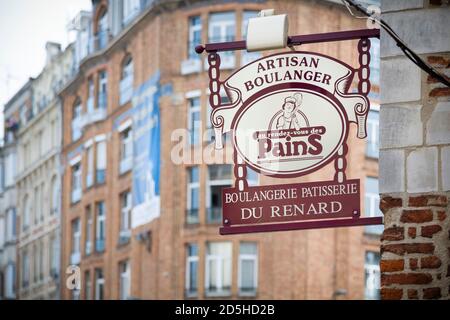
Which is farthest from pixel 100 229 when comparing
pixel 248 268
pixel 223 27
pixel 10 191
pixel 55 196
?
pixel 223 27

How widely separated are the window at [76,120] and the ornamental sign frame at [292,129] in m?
29.0

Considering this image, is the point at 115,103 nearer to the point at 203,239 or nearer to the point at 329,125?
the point at 203,239

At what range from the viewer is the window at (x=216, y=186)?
29859 millimetres

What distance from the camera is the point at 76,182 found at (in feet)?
115

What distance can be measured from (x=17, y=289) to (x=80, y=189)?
3443 millimetres

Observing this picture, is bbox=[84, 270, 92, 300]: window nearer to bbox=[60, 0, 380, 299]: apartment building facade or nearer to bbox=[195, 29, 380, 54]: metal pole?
bbox=[60, 0, 380, 299]: apartment building facade

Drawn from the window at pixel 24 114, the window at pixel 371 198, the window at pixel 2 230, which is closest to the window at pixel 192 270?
the window at pixel 371 198

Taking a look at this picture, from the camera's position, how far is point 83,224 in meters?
33.8

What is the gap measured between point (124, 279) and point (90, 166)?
12.6ft

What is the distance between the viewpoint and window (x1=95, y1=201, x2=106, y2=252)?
33.0 m

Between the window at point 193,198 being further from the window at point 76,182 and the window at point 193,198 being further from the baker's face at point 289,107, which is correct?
the baker's face at point 289,107

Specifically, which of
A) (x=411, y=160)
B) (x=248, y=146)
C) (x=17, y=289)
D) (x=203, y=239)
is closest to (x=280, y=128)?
(x=248, y=146)

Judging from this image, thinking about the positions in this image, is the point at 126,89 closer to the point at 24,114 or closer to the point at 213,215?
the point at 213,215

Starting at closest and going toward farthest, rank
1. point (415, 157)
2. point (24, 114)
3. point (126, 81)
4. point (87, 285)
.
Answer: point (415, 157)
point (126, 81)
point (87, 285)
point (24, 114)
